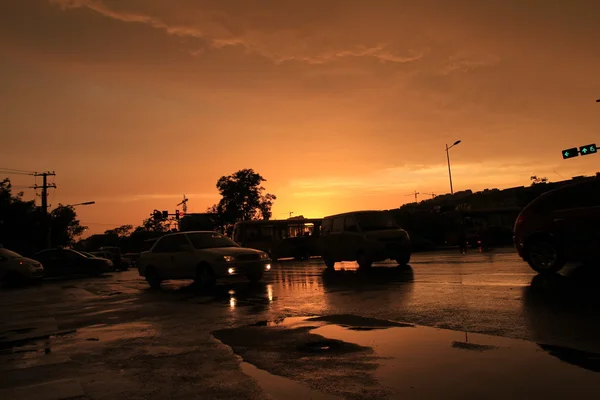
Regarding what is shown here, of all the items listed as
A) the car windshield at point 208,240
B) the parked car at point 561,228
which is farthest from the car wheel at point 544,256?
the car windshield at point 208,240

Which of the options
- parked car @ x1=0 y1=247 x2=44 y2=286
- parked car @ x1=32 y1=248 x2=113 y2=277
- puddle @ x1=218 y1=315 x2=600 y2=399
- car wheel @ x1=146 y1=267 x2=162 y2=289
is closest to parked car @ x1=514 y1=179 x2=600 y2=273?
puddle @ x1=218 y1=315 x2=600 y2=399

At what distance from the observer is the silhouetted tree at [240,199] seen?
86562mm

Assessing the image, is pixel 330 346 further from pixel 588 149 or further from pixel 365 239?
pixel 588 149

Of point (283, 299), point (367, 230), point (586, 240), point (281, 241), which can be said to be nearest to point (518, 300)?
point (586, 240)

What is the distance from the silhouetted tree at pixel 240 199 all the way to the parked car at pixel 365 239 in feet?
220

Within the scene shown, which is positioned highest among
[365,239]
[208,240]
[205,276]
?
[208,240]

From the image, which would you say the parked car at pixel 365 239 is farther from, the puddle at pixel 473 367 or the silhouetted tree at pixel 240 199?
the silhouetted tree at pixel 240 199

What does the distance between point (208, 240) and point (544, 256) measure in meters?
9.30

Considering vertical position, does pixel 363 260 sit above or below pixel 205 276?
above

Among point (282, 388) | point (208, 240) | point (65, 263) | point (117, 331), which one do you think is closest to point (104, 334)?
point (117, 331)

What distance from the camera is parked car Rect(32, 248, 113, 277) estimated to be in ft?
90.5

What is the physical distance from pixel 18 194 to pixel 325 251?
2068 inches

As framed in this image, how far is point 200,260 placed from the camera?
583 inches

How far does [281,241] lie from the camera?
3641 cm
